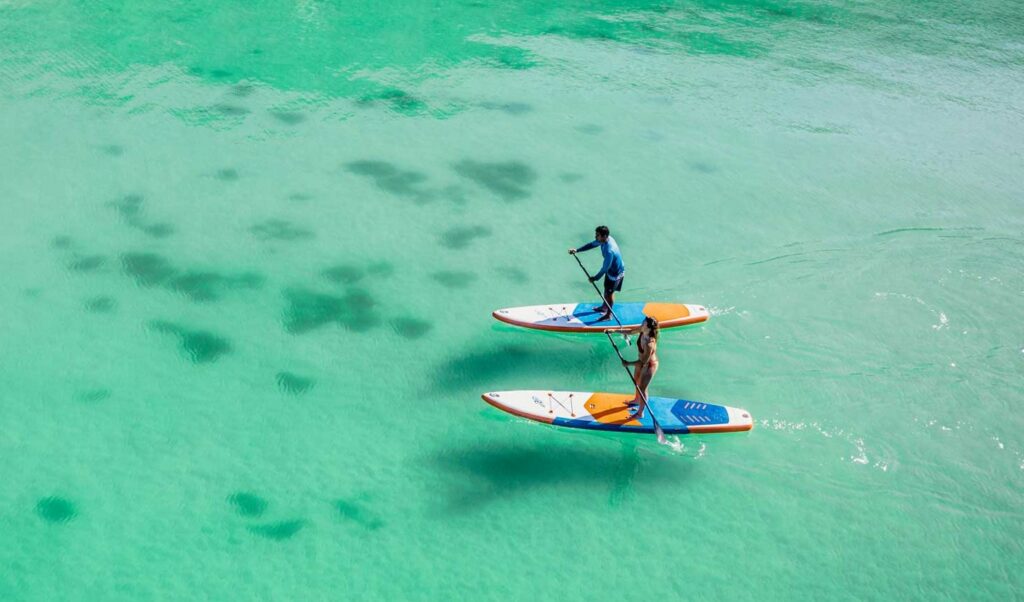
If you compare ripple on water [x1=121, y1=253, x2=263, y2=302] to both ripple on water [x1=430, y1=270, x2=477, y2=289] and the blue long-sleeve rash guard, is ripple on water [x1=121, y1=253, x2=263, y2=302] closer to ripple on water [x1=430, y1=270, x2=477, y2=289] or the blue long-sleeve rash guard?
ripple on water [x1=430, y1=270, x2=477, y2=289]

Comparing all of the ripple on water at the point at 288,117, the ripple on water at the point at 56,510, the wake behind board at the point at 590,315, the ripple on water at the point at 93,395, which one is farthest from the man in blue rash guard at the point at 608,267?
the ripple on water at the point at 288,117

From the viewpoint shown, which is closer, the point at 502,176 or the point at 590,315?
the point at 590,315

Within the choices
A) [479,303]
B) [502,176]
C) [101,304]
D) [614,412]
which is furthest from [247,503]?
[502,176]

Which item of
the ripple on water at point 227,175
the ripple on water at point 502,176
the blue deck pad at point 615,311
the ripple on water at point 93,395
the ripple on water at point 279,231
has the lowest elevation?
the ripple on water at point 93,395

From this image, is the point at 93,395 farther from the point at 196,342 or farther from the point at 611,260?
the point at 611,260

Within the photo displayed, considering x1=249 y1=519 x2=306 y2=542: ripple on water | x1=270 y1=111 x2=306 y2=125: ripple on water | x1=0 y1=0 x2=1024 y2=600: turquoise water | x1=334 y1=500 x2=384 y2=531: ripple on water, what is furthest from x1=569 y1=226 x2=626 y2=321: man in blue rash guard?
x1=270 y1=111 x2=306 y2=125: ripple on water

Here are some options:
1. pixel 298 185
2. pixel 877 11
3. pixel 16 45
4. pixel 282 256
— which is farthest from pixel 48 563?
pixel 877 11

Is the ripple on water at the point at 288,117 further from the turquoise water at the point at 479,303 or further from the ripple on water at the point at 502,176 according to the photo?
the ripple on water at the point at 502,176
